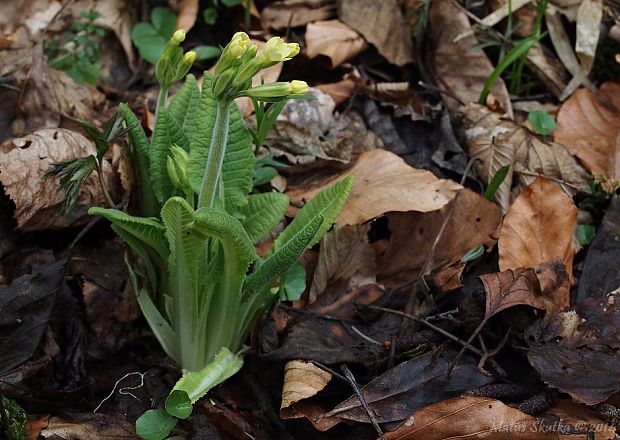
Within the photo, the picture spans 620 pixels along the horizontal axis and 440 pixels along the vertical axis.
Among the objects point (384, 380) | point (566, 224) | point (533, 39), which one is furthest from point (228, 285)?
point (533, 39)

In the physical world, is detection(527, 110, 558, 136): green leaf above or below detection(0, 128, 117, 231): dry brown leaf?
below

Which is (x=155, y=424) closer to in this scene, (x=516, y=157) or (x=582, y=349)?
(x=582, y=349)

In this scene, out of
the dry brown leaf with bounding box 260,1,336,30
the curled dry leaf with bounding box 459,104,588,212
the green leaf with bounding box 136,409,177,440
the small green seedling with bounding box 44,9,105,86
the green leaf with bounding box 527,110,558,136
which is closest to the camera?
the green leaf with bounding box 136,409,177,440

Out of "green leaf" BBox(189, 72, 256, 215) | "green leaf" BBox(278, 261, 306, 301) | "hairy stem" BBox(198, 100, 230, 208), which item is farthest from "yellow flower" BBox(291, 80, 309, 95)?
"green leaf" BBox(278, 261, 306, 301)


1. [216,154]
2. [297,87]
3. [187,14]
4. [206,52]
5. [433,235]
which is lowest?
[433,235]

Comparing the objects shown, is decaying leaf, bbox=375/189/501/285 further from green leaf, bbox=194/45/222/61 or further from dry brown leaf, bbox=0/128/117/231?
green leaf, bbox=194/45/222/61

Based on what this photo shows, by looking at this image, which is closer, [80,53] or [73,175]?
[73,175]

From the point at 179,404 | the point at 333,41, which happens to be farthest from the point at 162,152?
the point at 333,41
